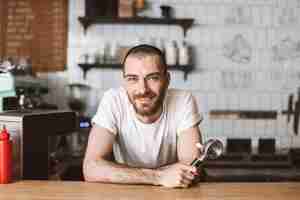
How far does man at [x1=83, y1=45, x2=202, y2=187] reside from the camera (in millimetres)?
2176

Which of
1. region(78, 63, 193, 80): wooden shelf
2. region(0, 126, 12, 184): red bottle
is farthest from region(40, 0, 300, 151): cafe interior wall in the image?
region(0, 126, 12, 184): red bottle

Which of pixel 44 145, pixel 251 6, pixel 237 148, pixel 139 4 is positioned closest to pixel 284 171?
pixel 237 148

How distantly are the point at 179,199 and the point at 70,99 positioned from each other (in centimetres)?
271

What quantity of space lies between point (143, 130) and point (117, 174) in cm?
41

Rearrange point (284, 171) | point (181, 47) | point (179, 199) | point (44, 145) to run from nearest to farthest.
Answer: point (179, 199), point (44, 145), point (284, 171), point (181, 47)

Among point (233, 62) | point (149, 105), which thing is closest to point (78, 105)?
point (233, 62)

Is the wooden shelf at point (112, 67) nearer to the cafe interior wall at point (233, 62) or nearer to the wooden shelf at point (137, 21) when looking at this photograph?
the cafe interior wall at point (233, 62)

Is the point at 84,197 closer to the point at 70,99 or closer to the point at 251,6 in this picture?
the point at 70,99

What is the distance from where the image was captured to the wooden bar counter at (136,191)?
5.69 ft

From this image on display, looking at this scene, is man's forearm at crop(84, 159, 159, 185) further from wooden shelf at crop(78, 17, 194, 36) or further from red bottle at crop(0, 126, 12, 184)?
wooden shelf at crop(78, 17, 194, 36)

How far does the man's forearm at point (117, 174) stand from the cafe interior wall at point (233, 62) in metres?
2.23

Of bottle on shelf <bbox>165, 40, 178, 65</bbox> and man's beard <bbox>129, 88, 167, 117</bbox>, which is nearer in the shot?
man's beard <bbox>129, 88, 167, 117</bbox>

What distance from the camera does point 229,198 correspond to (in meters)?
1.74

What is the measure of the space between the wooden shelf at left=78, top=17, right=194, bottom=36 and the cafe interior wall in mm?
56
